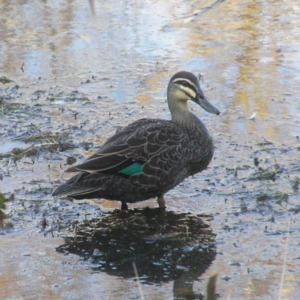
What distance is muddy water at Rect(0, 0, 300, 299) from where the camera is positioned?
4.90m

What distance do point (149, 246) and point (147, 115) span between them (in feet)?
9.43

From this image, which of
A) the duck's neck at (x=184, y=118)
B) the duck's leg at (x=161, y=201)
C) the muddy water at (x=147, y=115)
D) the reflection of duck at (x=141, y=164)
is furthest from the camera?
the duck's neck at (x=184, y=118)

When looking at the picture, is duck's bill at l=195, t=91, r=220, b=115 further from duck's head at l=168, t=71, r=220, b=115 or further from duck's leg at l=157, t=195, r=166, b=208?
duck's leg at l=157, t=195, r=166, b=208

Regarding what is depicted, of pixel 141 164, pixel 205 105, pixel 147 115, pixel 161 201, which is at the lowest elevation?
pixel 147 115

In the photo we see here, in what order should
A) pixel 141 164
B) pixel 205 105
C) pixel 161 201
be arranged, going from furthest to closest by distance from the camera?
1. pixel 205 105
2. pixel 161 201
3. pixel 141 164

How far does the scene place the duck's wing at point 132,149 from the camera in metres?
5.74

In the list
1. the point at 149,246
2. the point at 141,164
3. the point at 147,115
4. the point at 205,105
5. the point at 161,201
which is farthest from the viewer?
the point at 147,115

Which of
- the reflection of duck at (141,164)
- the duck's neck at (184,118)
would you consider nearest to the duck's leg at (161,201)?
the reflection of duck at (141,164)

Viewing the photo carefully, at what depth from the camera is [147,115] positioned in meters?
8.02

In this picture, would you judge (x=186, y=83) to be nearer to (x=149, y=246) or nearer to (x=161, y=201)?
(x=161, y=201)

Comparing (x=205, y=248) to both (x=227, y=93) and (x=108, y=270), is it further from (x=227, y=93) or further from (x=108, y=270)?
(x=227, y=93)

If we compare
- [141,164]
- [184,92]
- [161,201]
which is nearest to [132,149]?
[141,164]

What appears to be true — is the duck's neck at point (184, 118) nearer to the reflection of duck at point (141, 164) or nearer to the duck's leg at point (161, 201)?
the reflection of duck at point (141, 164)

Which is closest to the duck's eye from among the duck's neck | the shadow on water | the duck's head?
the duck's head
